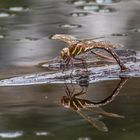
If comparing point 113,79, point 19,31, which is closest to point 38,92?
point 113,79

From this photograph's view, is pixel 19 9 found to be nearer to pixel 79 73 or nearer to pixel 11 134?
pixel 79 73

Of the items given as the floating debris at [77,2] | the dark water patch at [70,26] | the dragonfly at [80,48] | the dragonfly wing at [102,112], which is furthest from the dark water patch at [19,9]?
the dragonfly wing at [102,112]

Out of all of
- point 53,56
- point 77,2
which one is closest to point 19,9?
point 77,2

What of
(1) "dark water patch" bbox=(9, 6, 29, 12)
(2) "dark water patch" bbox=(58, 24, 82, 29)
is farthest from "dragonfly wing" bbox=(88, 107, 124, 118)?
(1) "dark water patch" bbox=(9, 6, 29, 12)

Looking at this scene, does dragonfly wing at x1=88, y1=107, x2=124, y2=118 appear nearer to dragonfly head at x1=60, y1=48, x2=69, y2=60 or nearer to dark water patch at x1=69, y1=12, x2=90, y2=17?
dragonfly head at x1=60, y1=48, x2=69, y2=60

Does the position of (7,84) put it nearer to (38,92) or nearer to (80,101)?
(38,92)
